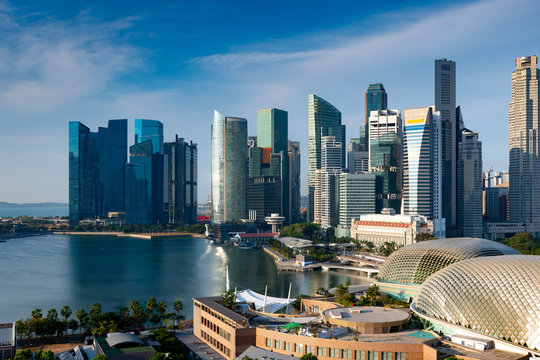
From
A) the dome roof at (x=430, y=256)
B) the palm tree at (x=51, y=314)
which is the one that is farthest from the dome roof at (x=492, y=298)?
the palm tree at (x=51, y=314)

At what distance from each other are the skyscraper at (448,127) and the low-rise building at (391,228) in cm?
2750

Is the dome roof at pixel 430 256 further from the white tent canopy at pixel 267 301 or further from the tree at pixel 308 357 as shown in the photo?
the tree at pixel 308 357

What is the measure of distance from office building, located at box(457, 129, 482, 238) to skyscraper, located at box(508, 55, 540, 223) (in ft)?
73.5

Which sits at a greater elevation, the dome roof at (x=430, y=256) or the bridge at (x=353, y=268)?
the dome roof at (x=430, y=256)

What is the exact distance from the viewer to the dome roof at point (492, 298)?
3862 cm

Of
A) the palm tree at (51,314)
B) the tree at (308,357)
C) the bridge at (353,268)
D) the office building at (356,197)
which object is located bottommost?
the bridge at (353,268)

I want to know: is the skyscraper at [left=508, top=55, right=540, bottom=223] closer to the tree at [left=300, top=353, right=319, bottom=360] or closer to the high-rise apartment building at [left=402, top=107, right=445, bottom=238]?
the high-rise apartment building at [left=402, top=107, right=445, bottom=238]

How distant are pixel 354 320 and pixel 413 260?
87.2 ft

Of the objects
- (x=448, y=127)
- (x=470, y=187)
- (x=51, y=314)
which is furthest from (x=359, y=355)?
(x=470, y=187)

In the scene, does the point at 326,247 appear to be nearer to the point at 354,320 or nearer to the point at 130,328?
the point at 130,328

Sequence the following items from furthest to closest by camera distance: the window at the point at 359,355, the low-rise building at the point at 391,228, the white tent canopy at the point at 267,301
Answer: the low-rise building at the point at 391,228 → the white tent canopy at the point at 267,301 → the window at the point at 359,355

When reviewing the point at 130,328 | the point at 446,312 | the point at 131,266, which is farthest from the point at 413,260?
the point at 131,266

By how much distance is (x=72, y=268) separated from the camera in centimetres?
11125

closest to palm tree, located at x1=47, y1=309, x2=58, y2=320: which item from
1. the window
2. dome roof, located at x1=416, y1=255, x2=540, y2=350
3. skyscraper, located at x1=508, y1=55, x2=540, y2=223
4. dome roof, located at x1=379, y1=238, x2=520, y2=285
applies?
the window
